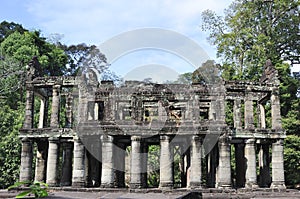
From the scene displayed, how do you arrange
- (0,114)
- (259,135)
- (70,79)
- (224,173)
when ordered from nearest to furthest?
(224,173) → (259,135) → (70,79) → (0,114)

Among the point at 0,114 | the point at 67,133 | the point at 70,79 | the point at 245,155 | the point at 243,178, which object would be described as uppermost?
the point at 70,79

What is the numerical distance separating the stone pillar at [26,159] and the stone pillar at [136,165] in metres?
6.97

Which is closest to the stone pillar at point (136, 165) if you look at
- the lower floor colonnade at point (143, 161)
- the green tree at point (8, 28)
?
the lower floor colonnade at point (143, 161)

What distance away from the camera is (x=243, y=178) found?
21.3m

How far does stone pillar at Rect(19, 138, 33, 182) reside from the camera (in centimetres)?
2064

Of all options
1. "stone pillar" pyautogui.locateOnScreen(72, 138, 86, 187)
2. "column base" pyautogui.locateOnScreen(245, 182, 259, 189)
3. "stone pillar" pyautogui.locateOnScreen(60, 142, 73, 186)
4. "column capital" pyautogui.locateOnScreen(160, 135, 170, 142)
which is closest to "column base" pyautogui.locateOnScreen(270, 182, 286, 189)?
"column base" pyautogui.locateOnScreen(245, 182, 259, 189)

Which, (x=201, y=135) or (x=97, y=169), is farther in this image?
(x=97, y=169)

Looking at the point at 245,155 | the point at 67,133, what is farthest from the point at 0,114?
the point at 245,155

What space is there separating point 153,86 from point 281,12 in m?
15.4

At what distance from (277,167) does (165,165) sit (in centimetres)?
706

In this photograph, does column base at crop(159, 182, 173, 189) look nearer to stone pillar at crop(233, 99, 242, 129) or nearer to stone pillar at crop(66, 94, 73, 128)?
stone pillar at crop(233, 99, 242, 129)

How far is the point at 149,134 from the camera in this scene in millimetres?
18562

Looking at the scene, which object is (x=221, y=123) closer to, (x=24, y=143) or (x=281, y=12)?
(x=24, y=143)

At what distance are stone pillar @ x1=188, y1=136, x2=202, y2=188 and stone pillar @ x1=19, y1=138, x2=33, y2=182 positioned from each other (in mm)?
10058
